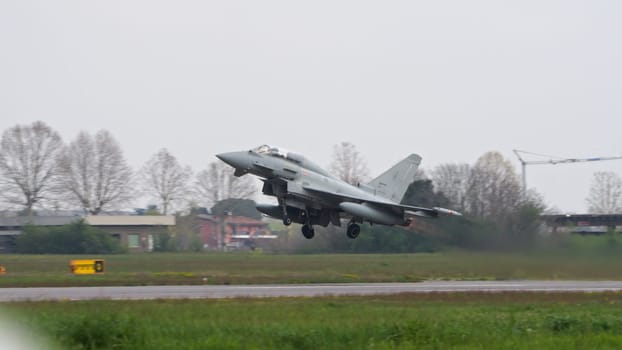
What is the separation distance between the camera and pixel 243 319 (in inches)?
690

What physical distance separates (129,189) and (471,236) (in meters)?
56.8

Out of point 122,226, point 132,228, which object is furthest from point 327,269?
point 122,226

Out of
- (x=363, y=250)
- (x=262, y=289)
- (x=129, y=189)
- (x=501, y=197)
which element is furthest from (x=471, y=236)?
(x=129, y=189)

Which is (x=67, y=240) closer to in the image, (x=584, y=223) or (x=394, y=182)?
(x=394, y=182)

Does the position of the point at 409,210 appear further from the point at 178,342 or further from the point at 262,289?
the point at 178,342

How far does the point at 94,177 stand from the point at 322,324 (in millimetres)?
68813

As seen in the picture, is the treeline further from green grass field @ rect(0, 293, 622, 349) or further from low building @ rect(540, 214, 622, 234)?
green grass field @ rect(0, 293, 622, 349)

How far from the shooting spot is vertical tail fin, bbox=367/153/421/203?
34594 millimetres

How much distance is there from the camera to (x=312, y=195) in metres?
32.0

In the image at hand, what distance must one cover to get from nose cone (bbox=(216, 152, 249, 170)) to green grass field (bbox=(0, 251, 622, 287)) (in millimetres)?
4363

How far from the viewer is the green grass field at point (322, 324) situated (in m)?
14.2

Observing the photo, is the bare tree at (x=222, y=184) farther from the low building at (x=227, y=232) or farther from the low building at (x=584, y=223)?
the low building at (x=584, y=223)

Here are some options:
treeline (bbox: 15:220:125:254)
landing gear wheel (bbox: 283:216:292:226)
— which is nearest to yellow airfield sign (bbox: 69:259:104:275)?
landing gear wheel (bbox: 283:216:292:226)

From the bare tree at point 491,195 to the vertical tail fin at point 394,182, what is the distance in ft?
8.30
